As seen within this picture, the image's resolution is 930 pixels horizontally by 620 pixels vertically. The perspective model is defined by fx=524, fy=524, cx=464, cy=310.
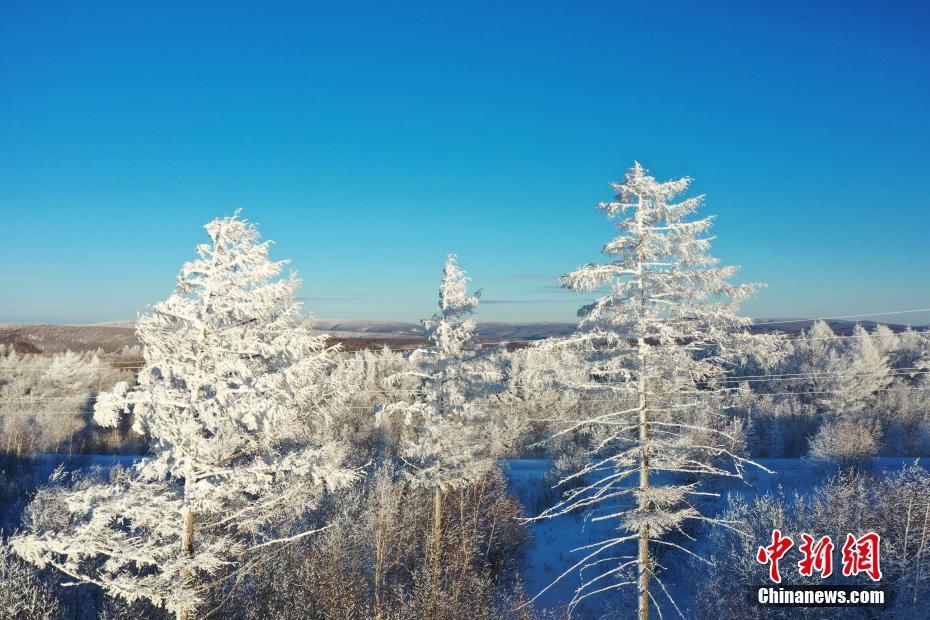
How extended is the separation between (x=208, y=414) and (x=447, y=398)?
871 cm

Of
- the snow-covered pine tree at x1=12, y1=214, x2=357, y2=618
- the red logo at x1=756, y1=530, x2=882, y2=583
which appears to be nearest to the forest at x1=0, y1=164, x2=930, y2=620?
the snow-covered pine tree at x1=12, y1=214, x2=357, y2=618

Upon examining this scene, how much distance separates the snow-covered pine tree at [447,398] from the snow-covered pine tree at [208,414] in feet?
23.5

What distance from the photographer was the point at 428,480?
15703 mm

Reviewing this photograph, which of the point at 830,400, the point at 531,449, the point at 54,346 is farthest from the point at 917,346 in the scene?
the point at 54,346

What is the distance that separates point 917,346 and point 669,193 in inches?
2895

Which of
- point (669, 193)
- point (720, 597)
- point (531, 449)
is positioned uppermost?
point (669, 193)

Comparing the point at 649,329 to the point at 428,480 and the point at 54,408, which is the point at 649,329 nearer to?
the point at 428,480

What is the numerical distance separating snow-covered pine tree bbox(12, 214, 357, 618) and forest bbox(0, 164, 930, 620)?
38 millimetres

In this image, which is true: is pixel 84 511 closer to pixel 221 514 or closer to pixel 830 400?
pixel 221 514

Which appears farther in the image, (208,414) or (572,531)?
(572,531)

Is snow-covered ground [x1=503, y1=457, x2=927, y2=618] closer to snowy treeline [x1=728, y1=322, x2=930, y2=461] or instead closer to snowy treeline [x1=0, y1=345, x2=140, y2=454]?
snowy treeline [x1=728, y1=322, x2=930, y2=461]

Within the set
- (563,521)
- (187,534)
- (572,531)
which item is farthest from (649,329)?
(563,521)

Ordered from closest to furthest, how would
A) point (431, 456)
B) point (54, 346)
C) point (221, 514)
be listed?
point (221, 514), point (431, 456), point (54, 346)

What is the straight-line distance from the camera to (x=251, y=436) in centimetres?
851
